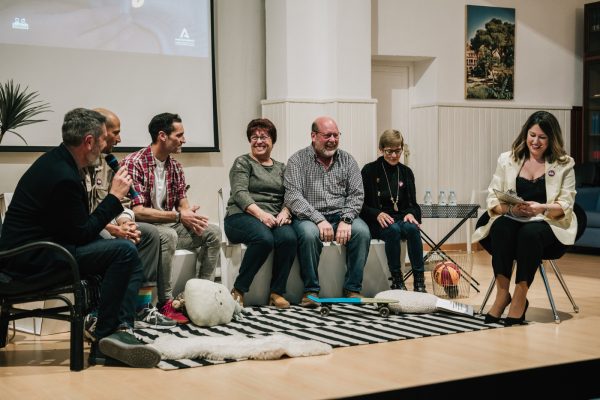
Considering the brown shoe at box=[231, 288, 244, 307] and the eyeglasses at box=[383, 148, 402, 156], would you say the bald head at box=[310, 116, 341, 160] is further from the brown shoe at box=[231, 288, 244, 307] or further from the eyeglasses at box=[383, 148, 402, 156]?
the brown shoe at box=[231, 288, 244, 307]

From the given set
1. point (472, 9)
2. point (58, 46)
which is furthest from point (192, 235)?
point (472, 9)

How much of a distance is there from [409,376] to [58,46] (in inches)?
162

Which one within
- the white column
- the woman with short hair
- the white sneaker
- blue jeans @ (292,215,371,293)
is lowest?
the white sneaker

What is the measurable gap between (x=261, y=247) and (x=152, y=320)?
2.83 ft

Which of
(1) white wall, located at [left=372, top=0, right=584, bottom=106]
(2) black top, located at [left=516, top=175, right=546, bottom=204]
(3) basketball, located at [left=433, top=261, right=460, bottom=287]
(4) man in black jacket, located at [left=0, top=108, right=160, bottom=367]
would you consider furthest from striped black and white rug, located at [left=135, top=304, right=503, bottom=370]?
(1) white wall, located at [left=372, top=0, right=584, bottom=106]

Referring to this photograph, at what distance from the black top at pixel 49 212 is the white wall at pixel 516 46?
4774 mm

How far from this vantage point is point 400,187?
19.6ft

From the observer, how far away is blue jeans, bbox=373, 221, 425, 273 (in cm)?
572

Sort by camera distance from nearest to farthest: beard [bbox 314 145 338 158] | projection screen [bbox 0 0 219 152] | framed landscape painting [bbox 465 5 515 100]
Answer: beard [bbox 314 145 338 158] < projection screen [bbox 0 0 219 152] < framed landscape painting [bbox 465 5 515 100]

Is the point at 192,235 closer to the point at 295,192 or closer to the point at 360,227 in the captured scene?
the point at 295,192

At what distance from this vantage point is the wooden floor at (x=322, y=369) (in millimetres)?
3391

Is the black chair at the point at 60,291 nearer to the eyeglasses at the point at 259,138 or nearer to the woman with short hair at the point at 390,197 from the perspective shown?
the eyeglasses at the point at 259,138

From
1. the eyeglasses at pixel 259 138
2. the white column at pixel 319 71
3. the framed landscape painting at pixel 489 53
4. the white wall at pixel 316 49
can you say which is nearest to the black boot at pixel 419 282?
the eyeglasses at pixel 259 138

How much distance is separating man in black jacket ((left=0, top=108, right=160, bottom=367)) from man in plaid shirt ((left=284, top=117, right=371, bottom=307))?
1704mm
